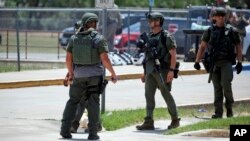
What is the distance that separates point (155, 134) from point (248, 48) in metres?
15.9

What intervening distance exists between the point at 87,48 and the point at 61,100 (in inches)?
216

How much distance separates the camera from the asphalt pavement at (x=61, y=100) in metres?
13.6

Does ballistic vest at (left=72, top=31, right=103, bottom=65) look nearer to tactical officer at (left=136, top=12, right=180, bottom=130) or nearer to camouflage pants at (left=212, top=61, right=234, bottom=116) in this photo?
tactical officer at (left=136, top=12, right=180, bottom=130)

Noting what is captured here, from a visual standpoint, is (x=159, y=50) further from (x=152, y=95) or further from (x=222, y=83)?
(x=222, y=83)

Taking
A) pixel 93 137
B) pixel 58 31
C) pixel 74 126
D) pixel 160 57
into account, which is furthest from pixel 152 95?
pixel 58 31

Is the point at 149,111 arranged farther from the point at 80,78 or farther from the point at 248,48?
the point at 248,48

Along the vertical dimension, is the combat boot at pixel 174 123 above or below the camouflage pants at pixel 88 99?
below

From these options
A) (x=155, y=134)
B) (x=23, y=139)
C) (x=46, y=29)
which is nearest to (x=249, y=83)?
(x=155, y=134)

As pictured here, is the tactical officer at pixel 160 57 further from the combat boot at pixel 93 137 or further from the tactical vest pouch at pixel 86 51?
the combat boot at pixel 93 137

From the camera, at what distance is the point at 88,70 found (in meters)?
13.1

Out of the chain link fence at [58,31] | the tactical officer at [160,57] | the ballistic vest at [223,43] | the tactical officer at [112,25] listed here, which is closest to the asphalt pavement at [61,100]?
the tactical officer at [160,57]

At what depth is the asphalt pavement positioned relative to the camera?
535 inches

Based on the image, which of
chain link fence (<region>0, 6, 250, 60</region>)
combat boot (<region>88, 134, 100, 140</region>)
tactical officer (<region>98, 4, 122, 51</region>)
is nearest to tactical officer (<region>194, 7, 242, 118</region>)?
combat boot (<region>88, 134, 100, 140</region>)

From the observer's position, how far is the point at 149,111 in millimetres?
14422
